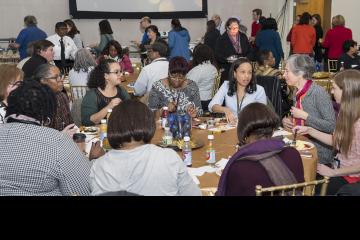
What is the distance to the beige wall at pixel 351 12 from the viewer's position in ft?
39.1

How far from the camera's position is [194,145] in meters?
3.67

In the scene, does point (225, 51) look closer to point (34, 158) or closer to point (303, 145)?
point (303, 145)

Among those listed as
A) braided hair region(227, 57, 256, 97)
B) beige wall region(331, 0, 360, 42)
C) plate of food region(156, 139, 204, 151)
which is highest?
beige wall region(331, 0, 360, 42)

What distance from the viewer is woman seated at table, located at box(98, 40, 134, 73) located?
7554 mm

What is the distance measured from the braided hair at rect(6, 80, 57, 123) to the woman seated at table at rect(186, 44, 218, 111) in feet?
12.5

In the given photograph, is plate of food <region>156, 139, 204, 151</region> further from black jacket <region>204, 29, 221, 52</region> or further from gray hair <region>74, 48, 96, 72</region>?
black jacket <region>204, 29, 221, 52</region>

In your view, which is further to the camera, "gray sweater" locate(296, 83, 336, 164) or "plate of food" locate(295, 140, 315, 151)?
"gray sweater" locate(296, 83, 336, 164)

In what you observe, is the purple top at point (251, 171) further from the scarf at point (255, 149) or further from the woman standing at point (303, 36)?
the woman standing at point (303, 36)

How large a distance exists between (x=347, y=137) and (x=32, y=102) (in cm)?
215

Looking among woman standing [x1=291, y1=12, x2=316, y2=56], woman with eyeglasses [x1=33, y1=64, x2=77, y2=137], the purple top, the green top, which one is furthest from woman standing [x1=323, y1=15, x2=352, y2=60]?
the purple top

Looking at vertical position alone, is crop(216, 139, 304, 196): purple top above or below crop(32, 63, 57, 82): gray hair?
below

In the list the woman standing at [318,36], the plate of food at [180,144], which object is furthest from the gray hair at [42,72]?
the woman standing at [318,36]

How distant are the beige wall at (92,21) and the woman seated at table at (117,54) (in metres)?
5.03

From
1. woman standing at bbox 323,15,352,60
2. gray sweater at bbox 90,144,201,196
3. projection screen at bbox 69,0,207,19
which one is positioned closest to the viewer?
gray sweater at bbox 90,144,201,196
